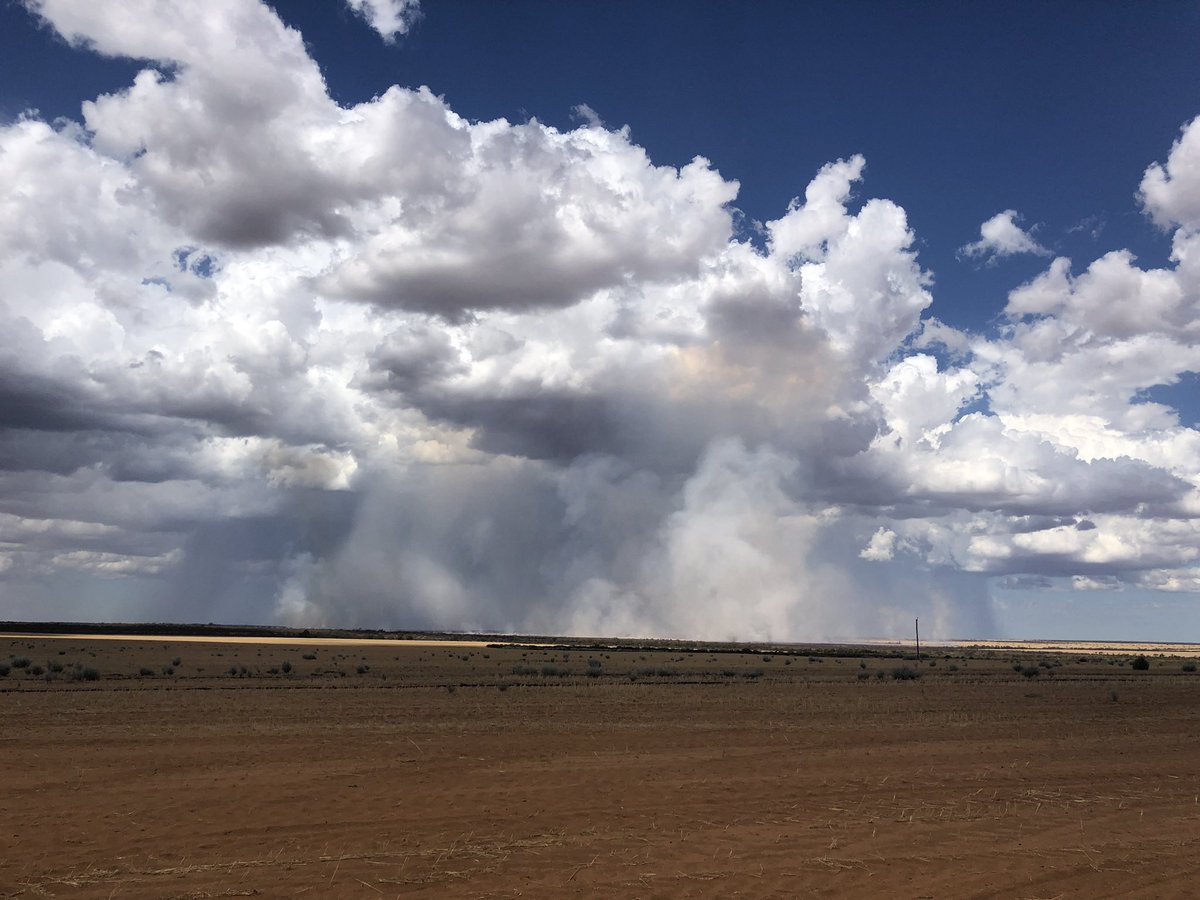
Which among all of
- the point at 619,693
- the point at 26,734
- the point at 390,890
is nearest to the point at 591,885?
the point at 390,890

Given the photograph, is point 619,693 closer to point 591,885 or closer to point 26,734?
point 26,734

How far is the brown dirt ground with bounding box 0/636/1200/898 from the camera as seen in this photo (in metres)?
13.7

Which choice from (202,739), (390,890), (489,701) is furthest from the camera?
(489,701)

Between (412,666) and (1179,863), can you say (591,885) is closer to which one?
(1179,863)

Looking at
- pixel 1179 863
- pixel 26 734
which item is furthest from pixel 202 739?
pixel 1179 863

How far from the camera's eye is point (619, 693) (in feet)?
149

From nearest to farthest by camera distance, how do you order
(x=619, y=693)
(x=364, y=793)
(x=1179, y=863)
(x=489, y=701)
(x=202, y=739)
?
(x=1179, y=863)
(x=364, y=793)
(x=202, y=739)
(x=489, y=701)
(x=619, y=693)

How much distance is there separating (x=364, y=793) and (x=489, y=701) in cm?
2029

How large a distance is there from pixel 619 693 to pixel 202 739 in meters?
22.2

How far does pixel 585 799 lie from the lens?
1933cm

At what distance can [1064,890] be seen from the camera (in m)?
13.3

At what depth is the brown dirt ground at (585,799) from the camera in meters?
13.7

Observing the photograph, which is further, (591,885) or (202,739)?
(202,739)

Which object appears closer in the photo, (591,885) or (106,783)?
(591,885)
